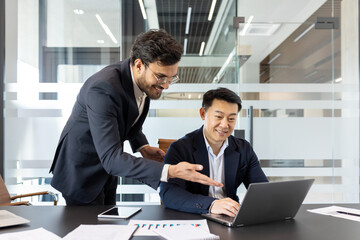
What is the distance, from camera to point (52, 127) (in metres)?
3.57

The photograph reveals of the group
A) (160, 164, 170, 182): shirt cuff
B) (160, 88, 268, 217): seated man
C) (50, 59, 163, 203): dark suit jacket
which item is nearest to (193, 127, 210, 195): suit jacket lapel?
(160, 88, 268, 217): seated man

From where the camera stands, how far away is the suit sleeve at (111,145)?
4.80 ft

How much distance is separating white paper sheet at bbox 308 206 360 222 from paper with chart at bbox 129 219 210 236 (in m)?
0.58

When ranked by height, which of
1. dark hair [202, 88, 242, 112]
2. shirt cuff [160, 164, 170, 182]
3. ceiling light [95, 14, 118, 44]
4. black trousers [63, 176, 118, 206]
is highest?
ceiling light [95, 14, 118, 44]

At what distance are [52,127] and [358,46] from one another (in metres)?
3.20

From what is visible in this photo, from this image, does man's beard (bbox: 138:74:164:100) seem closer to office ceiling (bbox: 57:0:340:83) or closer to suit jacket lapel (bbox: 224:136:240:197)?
suit jacket lapel (bbox: 224:136:240:197)

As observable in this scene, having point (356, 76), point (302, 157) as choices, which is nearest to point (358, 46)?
point (356, 76)

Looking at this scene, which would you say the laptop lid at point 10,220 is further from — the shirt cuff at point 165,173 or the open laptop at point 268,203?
the open laptop at point 268,203

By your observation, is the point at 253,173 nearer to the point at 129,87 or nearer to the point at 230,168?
the point at 230,168

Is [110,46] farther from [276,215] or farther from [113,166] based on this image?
[276,215]

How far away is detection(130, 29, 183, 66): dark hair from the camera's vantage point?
161 centimetres

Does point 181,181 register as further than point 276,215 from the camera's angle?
Yes

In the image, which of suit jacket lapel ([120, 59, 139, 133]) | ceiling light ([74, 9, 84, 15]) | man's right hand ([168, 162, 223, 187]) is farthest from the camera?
ceiling light ([74, 9, 84, 15])

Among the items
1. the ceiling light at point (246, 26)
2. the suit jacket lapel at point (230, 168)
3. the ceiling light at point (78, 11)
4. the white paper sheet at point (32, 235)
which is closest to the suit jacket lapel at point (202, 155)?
the suit jacket lapel at point (230, 168)
